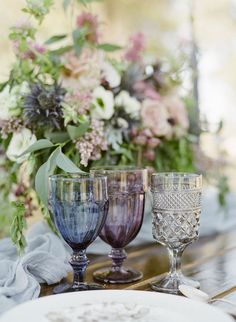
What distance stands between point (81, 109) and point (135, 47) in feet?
1.29

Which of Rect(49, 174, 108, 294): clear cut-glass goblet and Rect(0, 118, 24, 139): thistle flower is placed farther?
Rect(0, 118, 24, 139): thistle flower

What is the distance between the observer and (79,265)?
97cm

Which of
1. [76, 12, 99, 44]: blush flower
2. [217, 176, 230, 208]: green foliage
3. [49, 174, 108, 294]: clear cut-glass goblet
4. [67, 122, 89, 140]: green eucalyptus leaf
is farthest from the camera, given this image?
[217, 176, 230, 208]: green foliage

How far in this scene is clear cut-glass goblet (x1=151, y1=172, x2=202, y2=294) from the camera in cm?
97

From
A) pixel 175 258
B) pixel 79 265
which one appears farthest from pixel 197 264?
pixel 79 265

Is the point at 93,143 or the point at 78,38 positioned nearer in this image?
the point at 93,143

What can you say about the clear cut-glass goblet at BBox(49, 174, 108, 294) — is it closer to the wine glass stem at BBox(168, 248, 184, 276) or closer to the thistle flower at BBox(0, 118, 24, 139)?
the wine glass stem at BBox(168, 248, 184, 276)

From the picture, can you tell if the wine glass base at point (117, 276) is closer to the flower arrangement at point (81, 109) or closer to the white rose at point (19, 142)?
the flower arrangement at point (81, 109)

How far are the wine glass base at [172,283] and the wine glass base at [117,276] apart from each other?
6cm

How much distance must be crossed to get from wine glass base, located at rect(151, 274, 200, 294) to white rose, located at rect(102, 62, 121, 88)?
0.54 m

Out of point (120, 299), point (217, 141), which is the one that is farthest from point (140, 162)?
point (120, 299)

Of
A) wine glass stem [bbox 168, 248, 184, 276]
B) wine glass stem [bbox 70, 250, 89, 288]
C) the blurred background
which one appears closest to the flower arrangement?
wine glass stem [bbox 70, 250, 89, 288]

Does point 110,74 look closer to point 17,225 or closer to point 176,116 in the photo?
point 176,116

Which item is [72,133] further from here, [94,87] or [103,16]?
[103,16]
